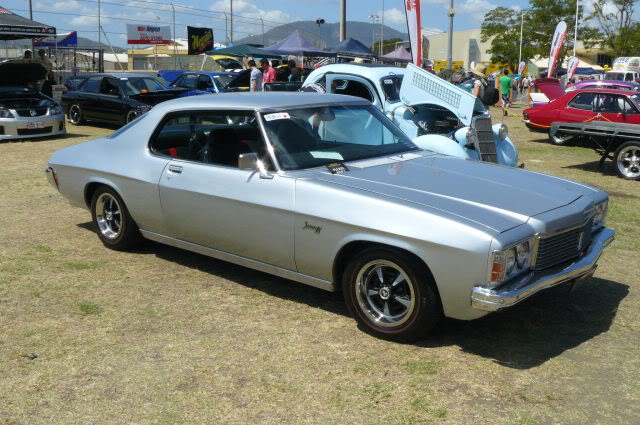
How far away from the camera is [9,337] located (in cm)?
439

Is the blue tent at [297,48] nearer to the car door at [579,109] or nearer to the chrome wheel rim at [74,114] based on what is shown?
the chrome wheel rim at [74,114]

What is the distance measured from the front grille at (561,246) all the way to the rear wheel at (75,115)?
1564 cm

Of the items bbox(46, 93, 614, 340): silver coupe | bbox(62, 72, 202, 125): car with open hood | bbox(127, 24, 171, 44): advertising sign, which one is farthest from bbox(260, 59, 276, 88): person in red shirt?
bbox(127, 24, 171, 44): advertising sign

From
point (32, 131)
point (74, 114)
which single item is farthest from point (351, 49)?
point (32, 131)

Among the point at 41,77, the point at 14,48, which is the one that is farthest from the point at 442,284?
the point at 14,48

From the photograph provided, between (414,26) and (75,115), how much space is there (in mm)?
9317

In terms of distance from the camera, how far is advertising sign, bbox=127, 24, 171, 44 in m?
41.8

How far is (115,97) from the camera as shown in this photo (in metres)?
16.5

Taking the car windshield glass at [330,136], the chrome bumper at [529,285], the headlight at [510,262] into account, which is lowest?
the chrome bumper at [529,285]

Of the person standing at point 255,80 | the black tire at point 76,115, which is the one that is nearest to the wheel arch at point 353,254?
the person standing at point 255,80

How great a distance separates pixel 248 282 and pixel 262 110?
141 centimetres

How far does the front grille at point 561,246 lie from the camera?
4.06 metres

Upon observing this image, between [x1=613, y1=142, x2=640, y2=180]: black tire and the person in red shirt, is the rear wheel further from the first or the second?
[x1=613, y1=142, x2=640, y2=180]: black tire

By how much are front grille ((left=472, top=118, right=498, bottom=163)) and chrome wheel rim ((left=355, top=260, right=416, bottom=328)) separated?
490 centimetres
